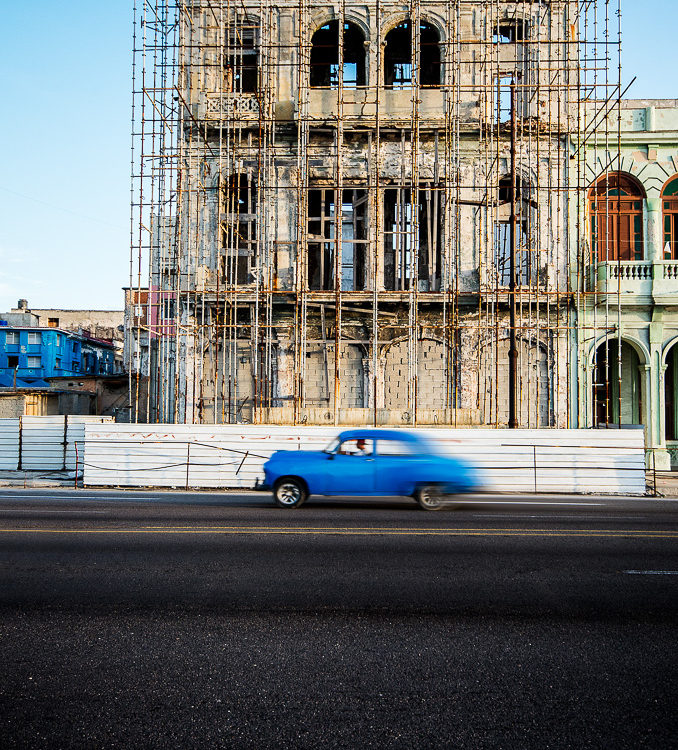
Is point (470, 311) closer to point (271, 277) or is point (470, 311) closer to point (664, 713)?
point (271, 277)

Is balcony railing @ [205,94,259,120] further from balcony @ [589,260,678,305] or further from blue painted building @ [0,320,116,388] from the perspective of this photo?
blue painted building @ [0,320,116,388]

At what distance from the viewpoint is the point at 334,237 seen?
25.2 meters

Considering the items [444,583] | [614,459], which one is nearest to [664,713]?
[444,583]

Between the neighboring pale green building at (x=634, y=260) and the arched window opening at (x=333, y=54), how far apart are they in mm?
8482

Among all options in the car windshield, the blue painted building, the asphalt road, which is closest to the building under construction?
the car windshield

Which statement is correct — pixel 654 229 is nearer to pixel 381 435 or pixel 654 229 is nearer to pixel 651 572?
pixel 381 435

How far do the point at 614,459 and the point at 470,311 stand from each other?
311 inches

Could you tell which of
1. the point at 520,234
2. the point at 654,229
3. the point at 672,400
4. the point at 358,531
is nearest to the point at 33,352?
the point at 520,234

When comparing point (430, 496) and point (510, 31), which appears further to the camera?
point (510, 31)

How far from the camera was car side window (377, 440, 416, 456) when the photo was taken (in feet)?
44.8

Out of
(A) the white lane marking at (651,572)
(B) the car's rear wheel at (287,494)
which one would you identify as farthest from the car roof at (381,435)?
(A) the white lane marking at (651,572)

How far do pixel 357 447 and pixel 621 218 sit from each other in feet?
53.5

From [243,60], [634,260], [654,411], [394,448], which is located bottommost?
[394,448]

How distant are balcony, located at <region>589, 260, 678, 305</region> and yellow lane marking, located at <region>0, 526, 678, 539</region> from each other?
14117mm
